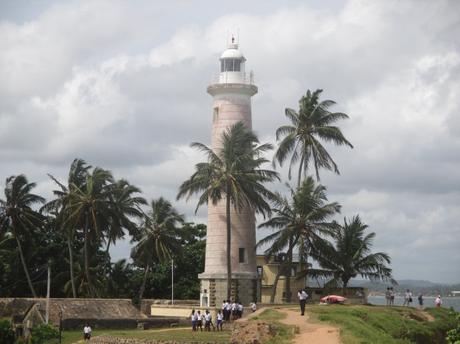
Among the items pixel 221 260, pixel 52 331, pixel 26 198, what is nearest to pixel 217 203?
pixel 221 260

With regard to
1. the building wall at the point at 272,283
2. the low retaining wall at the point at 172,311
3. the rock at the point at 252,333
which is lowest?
the rock at the point at 252,333

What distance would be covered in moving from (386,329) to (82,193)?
3018cm

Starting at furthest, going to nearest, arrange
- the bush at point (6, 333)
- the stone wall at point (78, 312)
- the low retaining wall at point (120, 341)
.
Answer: the stone wall at point (78, 312), the bush at point (6, 333), the low retaining wall at point (120, 341)

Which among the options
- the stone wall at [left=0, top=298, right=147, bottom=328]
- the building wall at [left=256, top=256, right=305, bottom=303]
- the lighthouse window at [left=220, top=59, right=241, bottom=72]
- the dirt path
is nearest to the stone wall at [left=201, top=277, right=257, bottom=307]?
the stone wall at [left=0, top=298, right=147, bottom=328]

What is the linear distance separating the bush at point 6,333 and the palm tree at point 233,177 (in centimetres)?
1336

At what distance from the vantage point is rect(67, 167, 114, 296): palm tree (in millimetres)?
57938

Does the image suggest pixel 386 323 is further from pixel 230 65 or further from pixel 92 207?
pixel 92 207

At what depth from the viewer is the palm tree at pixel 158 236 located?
63.1m

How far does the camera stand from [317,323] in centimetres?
3362

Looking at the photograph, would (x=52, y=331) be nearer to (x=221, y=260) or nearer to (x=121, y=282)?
(x=221, y=260)

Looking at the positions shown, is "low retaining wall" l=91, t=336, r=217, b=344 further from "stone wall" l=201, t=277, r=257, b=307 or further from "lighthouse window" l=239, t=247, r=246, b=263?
"lighthouse window" l=239, t=247, r=246, b=263

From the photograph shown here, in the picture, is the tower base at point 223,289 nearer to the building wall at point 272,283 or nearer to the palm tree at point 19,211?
the building wall at point 272,283

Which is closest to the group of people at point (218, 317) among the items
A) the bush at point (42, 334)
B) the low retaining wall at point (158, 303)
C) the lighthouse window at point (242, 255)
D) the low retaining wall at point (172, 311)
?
the low retaining wall at point (172, 311)

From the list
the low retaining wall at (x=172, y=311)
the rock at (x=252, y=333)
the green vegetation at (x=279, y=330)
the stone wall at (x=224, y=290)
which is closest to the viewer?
the green vegetation at (x=279, y=330)
